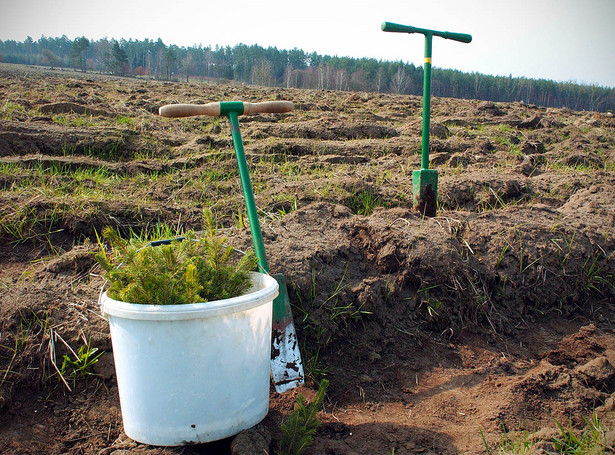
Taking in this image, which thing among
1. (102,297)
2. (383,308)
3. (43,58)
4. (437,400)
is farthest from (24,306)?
(43,58)

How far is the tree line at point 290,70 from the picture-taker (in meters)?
54.8

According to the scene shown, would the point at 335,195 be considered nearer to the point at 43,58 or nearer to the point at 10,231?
the point at 10,231

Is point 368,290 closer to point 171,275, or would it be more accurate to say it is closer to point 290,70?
point 171,275

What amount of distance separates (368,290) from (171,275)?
1.13 metres

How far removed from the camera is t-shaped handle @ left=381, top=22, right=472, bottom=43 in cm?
275

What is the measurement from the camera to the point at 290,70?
59.3 m

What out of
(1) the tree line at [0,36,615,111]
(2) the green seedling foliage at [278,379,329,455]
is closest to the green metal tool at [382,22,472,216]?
(2) the green seedling foliage at [278,379,329,455]

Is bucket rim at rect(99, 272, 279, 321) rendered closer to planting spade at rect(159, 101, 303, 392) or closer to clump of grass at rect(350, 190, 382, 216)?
planting spade at rect(159, 101, 303, 392)

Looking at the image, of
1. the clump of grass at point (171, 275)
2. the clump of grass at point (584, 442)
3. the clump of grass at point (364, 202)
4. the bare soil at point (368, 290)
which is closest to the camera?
the clump of grass at point (584, 442)

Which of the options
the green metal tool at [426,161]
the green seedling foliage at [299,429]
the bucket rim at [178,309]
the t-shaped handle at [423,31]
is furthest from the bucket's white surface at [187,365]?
the t-shaped handle at [423,31]

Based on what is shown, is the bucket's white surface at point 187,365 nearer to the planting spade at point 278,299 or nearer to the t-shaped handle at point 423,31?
the planting spade at point 278,299

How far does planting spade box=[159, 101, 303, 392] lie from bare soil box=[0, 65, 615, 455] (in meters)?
0.09

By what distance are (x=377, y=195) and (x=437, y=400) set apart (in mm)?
1687

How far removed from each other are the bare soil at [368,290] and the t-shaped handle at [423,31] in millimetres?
1076
